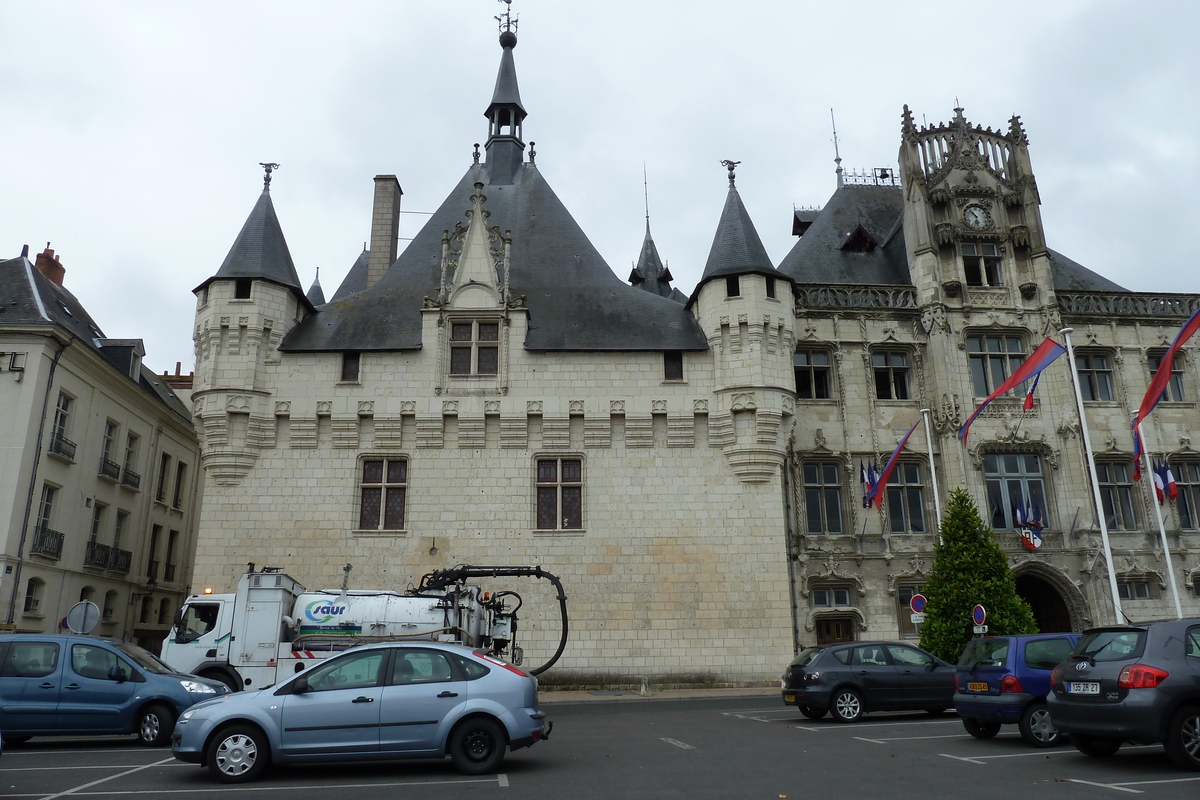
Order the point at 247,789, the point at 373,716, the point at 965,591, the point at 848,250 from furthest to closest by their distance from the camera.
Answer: the point at 848,250
the point at 965,591
the point at 373,716
the point at 247,789

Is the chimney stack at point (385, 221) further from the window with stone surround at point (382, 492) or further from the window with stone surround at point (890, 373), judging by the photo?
the window with stone surround at point (890, 373)

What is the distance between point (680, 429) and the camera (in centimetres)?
2325

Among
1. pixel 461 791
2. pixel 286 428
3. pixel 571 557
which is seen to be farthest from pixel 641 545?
pixel 461 791

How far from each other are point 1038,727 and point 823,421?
600 inches

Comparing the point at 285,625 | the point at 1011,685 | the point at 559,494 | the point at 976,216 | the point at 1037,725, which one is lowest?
the point at 1037,725

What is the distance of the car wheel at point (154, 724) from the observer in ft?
37.7

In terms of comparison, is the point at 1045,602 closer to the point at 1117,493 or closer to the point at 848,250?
the point at 1117,493

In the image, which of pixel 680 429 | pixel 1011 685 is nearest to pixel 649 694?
pixel 680 429

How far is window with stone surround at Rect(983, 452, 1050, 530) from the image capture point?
24359 mm

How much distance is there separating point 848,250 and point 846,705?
64.0 ft

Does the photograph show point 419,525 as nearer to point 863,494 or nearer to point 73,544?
point 73,544

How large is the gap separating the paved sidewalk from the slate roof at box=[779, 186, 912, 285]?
13.4m

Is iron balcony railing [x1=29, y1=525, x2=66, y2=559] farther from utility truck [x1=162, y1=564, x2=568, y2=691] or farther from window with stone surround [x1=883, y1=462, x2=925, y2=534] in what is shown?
window with stone surround [x1=883, y1=462, x2=925, y2=534]

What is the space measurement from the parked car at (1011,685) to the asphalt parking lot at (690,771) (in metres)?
0.27
